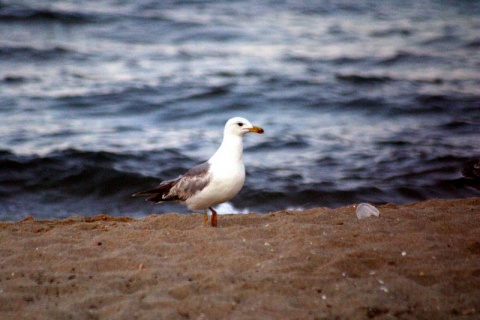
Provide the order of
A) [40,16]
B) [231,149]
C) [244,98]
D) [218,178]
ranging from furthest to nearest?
[40,16] → [244,98] → [231,149] → [218,178]

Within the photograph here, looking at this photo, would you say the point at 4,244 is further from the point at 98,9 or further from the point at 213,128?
the point at 98,9

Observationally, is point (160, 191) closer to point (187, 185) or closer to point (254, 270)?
point (187, 185)

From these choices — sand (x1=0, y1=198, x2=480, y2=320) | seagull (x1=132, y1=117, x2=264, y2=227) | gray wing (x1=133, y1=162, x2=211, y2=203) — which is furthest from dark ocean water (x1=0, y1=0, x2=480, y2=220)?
sand (x1=0, y1=198, x2=480, y2=320)

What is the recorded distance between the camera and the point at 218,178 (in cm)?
588

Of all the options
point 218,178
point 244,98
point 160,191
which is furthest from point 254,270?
point 244,98

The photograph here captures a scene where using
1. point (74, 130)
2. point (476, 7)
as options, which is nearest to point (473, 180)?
point (74, 130)

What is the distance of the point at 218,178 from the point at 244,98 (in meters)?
7.42

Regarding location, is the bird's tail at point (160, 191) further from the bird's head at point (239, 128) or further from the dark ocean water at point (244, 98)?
the dark ocean water at point (244, 98)

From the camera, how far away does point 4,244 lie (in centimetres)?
516

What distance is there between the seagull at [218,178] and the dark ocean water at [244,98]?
86.7 inches

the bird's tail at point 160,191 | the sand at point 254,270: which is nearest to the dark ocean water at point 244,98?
the bird's tail at point 160,191

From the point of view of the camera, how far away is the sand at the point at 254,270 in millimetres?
3754

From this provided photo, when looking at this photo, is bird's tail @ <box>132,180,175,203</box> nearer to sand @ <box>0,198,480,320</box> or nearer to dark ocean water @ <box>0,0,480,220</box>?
sand @ <box>0,198,480,320</box>

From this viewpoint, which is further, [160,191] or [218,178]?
[160,191]
